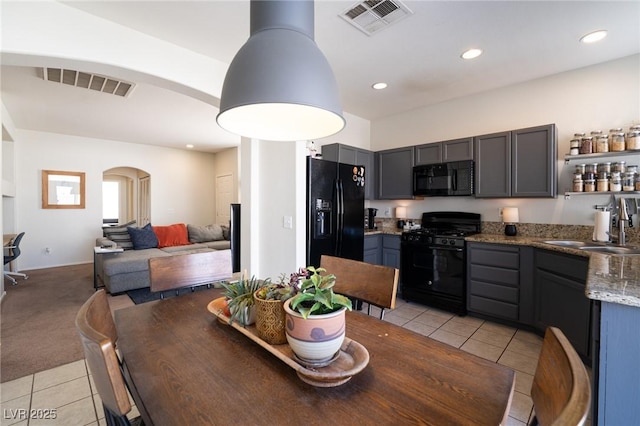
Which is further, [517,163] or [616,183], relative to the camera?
[517,163]

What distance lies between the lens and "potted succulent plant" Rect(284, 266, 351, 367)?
82 centimetres

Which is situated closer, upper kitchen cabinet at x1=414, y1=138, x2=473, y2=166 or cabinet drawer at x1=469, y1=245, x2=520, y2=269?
cabinet drawer at x1=469, y1=245, x2=520, y2=269

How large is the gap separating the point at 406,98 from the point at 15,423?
15.1 ft

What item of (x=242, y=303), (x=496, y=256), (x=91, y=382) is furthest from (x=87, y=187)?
(x=496, y=256)

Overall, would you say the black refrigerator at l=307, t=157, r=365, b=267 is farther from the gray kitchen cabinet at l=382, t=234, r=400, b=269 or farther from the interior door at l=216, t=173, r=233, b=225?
the interior door at l=216, t=173, r=233, b=225

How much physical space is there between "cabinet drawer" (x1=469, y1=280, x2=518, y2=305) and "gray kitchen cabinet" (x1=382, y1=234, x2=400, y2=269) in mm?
949

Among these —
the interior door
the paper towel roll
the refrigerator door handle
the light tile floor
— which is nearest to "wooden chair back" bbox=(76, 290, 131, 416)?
the light tile floor

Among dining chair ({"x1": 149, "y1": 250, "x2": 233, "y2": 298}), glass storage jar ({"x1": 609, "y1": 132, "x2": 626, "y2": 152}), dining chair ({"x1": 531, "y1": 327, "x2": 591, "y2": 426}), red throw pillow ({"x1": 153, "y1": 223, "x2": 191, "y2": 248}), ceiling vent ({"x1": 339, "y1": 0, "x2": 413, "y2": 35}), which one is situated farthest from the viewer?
red throw pillow ({"x1": 153, "y1": 223, "x2": 191, "y2": 248})

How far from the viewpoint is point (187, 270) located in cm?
179

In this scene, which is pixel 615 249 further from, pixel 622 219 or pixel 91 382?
pixel 91 382

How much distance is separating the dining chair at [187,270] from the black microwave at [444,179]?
282 cm

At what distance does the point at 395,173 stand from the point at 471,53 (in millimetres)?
1773

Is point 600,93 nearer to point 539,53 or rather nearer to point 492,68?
point 539,53

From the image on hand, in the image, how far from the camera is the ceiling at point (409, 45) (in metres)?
2.08
